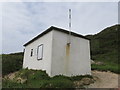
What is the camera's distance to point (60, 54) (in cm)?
1341

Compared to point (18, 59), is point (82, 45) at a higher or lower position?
higher

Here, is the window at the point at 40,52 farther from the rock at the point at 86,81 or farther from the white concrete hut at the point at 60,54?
the rock at the point at 86,81

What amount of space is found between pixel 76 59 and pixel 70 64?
0.77 metres

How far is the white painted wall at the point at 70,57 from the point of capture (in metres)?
13.1

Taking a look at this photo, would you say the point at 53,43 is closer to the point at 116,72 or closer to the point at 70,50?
the point at 70,50

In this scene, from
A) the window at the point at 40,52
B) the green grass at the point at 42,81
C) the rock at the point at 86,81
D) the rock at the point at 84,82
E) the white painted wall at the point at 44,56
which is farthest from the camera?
the window at the point at 40,52

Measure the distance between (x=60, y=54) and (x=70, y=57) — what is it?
93 cm

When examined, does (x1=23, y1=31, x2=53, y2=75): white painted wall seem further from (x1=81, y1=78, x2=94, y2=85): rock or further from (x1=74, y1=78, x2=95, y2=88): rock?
(x1=81, y1=78, x2=94, y2=85): rock

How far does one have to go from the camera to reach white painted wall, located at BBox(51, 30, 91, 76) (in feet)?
42.9

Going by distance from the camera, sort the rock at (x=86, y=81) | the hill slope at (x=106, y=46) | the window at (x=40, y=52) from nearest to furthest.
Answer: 1. the rock at (x=86, y=81)
2. the window at (x=40, y=52)
3. the hill slope at (x=106, y=46)

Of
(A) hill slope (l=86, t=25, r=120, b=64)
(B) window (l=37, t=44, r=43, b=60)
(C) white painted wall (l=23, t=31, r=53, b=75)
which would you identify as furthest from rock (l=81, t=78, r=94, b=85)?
(A) hill slope (l=86, t=25, r=120, b=64)

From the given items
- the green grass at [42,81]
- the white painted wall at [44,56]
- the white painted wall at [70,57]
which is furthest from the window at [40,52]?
the white painted wall at [70,57]

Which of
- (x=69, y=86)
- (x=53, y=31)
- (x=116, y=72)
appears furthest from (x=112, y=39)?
(x=69, y=86)

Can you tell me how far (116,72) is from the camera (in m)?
17.6
